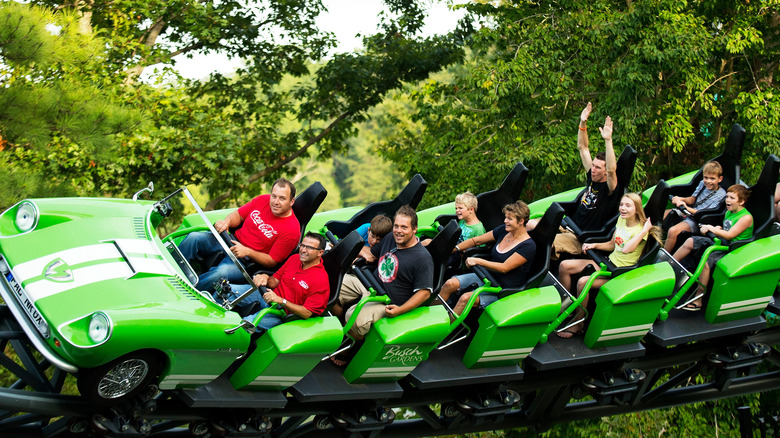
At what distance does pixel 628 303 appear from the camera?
5.54 meters

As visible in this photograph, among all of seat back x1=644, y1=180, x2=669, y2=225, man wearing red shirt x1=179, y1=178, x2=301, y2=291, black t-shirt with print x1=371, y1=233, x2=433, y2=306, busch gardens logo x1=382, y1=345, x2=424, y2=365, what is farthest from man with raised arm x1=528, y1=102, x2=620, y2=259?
man wearing red shirt x1=179, y1=178, x2=301, y2=291

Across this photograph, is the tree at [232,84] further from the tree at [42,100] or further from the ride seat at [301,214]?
the ride seat at [301,214]

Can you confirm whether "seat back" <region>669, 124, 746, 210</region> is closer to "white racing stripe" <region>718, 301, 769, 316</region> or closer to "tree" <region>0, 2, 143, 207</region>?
"white racing stripe" <region>718, 301, 769, 316</region>

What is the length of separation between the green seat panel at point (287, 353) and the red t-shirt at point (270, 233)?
0.81 meters

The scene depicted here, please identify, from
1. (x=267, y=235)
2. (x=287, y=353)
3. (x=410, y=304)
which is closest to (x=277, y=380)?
(x=287, y=353)

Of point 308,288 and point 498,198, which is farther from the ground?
point 308,288

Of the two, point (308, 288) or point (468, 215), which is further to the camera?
point (468, 215)

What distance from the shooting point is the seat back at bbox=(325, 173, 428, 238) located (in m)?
6.06

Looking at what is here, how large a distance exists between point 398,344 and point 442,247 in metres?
0.69

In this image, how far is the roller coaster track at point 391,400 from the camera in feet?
14.3

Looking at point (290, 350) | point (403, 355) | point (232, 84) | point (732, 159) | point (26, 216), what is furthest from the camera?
point (232, 84)

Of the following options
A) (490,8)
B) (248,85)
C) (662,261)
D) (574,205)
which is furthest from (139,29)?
(662,261)

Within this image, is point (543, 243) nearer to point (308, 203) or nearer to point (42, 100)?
point (308, 203)

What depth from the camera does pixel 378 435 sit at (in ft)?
20.0
